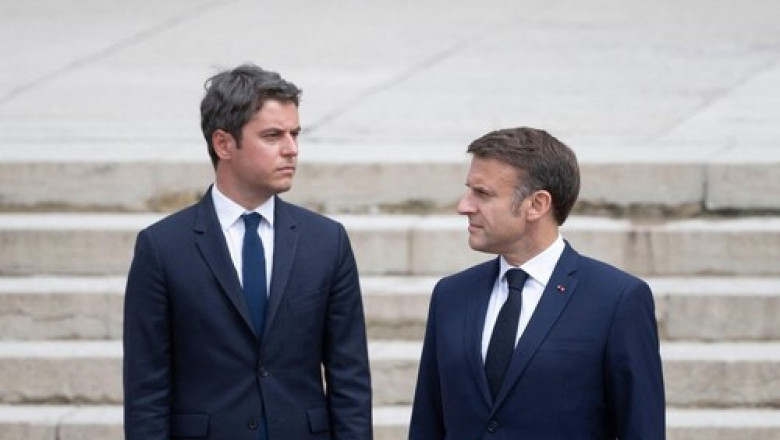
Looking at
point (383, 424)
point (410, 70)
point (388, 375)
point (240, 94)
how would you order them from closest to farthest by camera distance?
point (240, 94) < point (383, 424) < point (388, 375) < point (410, 70)

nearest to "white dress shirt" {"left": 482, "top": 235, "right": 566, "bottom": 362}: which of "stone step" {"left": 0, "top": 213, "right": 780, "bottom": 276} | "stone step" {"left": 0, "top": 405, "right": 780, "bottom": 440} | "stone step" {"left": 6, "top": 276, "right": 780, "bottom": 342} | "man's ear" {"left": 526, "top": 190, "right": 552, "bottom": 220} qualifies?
"man's ear" {"left": 526, "top": 190, "right": 552, "bottom": 220}

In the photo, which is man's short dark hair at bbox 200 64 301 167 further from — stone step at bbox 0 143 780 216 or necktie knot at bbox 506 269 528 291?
stone step at bbox 0 143 780 216

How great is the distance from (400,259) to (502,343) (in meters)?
3.28

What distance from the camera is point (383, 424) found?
732cm

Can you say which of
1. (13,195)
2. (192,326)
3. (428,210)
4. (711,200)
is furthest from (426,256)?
(192,326)

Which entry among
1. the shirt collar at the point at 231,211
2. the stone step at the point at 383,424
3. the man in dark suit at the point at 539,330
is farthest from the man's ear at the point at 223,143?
the stone step at the point at 383,424

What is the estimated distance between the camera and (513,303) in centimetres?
475

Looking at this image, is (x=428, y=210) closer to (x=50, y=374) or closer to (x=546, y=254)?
(x=50, y=374)

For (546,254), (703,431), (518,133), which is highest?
(518,133)

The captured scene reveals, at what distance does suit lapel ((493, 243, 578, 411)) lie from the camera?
15.3ft

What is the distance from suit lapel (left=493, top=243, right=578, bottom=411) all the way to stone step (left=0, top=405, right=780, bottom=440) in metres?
2.59

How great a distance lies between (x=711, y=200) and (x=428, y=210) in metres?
1.24

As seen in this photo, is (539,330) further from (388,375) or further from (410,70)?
(410,70)

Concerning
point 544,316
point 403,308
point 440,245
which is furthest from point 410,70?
point 544,316
